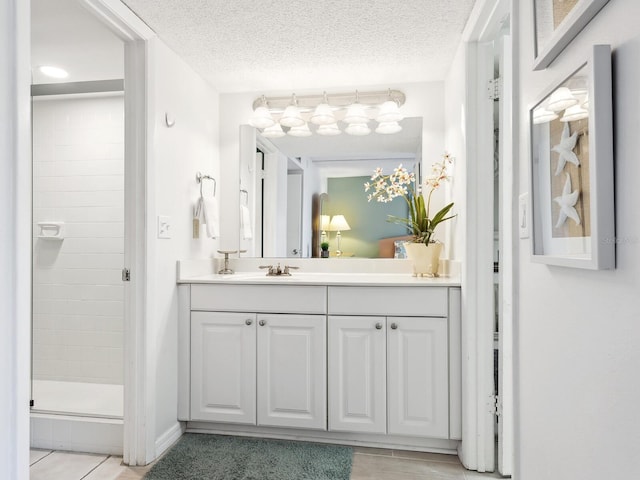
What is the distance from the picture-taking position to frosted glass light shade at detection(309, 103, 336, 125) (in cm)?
283

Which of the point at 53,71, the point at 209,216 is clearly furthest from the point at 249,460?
the point at 53,71

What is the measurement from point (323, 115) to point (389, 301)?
133 centimetres

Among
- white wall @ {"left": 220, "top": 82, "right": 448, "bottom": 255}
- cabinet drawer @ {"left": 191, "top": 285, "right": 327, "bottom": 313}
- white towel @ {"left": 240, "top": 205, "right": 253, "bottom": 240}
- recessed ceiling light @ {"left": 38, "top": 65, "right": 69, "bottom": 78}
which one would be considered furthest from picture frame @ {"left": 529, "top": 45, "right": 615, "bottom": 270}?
recessed ceiling light @ {"left": 38, "top": 65, "right": 69, "bottom": 78}

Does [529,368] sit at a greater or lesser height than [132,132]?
lesser

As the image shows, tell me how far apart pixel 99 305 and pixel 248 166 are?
4.85 ft

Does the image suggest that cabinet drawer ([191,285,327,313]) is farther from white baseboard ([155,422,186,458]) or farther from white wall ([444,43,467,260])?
white wall ([444,43,467,260])

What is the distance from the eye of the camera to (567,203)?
930mm

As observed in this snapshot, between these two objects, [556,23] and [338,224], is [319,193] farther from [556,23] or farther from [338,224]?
[556,23]

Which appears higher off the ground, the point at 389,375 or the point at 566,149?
the point at 566,149

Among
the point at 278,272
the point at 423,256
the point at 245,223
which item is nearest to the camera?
the point at 423,256

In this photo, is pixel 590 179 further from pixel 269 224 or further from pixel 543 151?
pixel 269 224
